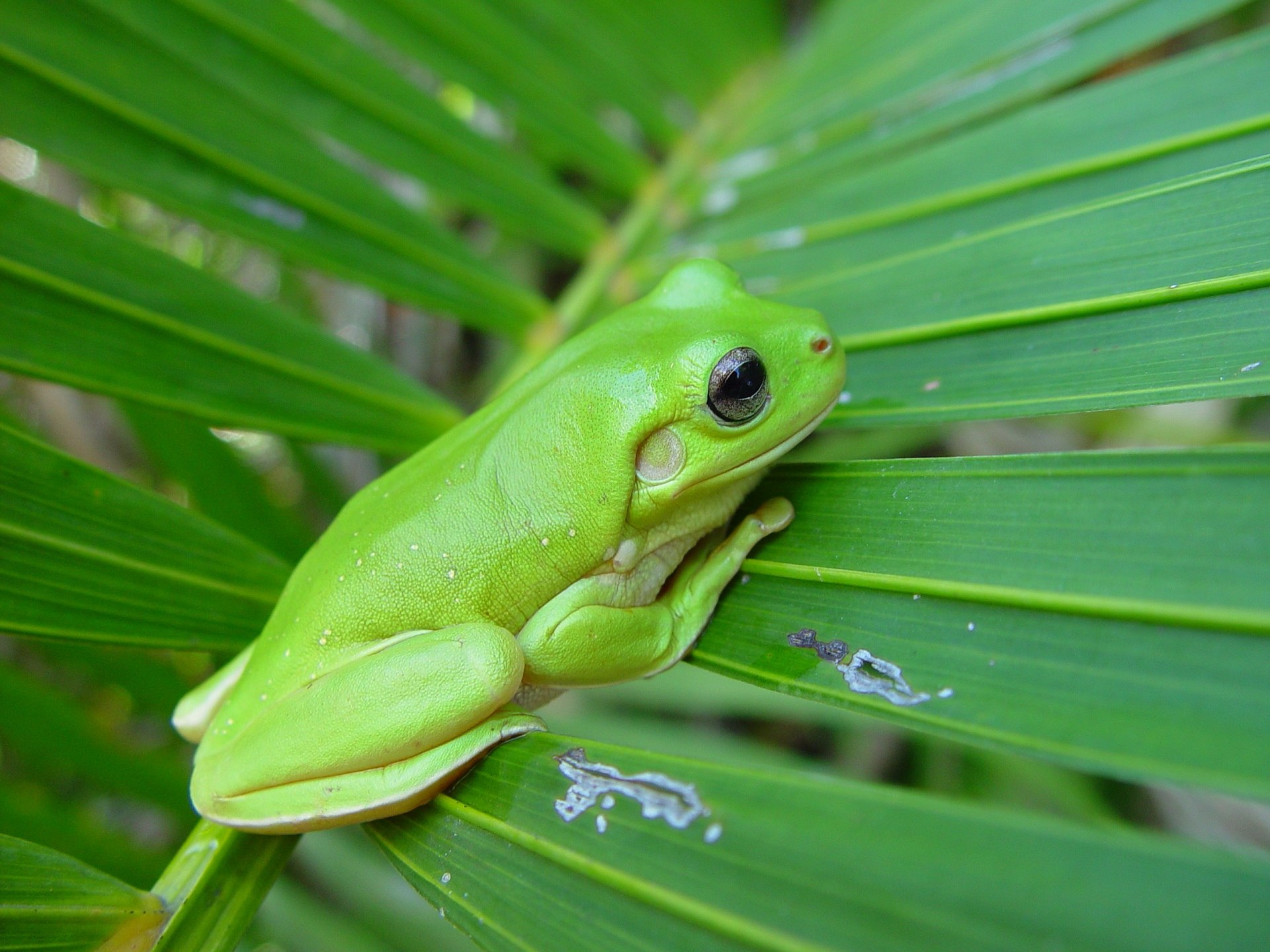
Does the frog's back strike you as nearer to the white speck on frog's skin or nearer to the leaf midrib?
the white speck on frog's skin

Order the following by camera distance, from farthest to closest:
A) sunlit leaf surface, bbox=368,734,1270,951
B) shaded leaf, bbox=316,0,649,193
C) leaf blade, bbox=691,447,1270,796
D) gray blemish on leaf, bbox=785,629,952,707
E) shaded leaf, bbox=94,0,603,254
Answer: shaded leaf, bbox=316,0,649,193
shaded leaf, bbox=94,0,603,254
gray blemish on leaf, bbox=785,629,952,707
leaf blade, bbox=691,447,1270,796
sunlit leaf surface, bbox=368,734,1270,951

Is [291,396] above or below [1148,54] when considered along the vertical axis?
below

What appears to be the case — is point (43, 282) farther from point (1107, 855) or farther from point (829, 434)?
point (829, 434)

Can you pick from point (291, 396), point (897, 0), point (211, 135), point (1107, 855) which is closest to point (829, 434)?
point (897, 0)

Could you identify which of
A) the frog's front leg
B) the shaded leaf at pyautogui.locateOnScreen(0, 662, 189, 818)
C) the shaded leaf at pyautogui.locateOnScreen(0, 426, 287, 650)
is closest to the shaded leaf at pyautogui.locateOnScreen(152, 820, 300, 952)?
the shaded leaf at pyautogui.locateOnScreen(0, 426, 287, 650)

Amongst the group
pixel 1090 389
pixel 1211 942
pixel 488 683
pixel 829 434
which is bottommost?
pixel 1211 942
